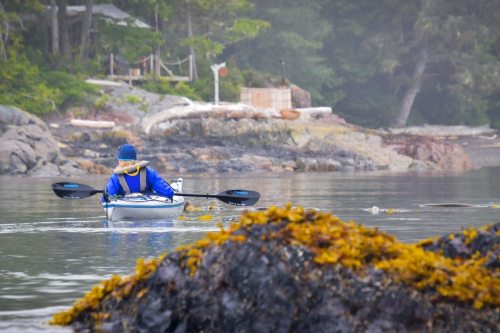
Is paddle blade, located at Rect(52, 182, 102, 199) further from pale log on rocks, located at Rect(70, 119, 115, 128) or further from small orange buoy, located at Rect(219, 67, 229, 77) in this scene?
small orange buoy, located at Rect(219, 67, 229, 77)

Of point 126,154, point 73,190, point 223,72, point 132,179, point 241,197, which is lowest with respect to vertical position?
point 241,197

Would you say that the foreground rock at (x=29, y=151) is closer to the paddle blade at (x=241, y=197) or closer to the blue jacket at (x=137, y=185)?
the paddle blade at (x=241, y=197)

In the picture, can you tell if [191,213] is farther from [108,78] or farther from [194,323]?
[108,78]

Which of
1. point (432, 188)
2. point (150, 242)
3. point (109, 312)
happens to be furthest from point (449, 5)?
point (109, 312)

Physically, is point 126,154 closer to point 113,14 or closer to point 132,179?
point 132,179

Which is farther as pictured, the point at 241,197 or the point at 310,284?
the point at 241,197

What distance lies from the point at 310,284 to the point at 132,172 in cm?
1164

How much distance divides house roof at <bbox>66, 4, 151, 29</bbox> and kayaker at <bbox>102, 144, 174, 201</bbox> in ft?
119

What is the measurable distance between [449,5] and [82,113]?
89.8 ft

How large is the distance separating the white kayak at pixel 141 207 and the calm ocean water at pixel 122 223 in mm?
198

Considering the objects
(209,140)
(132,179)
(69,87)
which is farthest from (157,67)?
(132,179)

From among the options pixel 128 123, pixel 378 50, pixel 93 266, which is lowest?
pixel 93 266

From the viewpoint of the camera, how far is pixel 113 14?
57469 millimetres

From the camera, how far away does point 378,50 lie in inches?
2808
